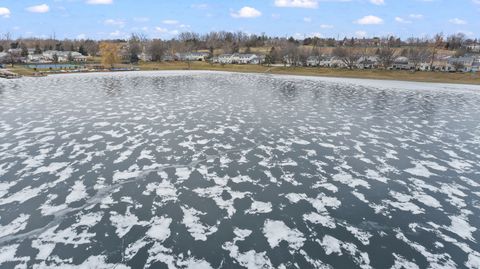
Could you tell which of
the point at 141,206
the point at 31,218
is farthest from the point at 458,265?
the point at 31,218

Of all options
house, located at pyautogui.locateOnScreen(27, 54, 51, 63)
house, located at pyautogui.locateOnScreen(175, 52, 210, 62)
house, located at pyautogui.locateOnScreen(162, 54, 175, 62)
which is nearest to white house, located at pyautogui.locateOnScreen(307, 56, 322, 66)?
house, located at pyautogui.locateOnScreen(175, 52, 210, 62)

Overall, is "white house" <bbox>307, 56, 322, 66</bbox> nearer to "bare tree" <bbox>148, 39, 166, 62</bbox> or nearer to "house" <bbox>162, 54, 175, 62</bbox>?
"house" <bbox>162, 54, 175, 62</bbox>

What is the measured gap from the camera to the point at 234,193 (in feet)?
33.8

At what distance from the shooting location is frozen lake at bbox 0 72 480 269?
732cm

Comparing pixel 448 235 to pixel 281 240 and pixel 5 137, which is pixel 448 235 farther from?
pixel 5 137

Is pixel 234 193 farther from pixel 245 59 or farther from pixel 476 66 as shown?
pixel 245 59

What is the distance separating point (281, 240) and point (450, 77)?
68.1 meters

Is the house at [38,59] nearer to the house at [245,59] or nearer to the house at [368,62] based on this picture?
the house at [245,59]

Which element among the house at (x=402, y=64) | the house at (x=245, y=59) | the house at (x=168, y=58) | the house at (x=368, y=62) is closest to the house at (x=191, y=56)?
the house at (x=168, y=58)

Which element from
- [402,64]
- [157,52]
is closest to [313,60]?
[402,64]

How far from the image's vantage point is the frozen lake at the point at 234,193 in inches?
288

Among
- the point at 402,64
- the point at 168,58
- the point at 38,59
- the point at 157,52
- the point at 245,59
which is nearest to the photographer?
the point at 402,64

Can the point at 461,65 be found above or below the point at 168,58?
below

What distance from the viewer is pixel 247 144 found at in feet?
51.0
